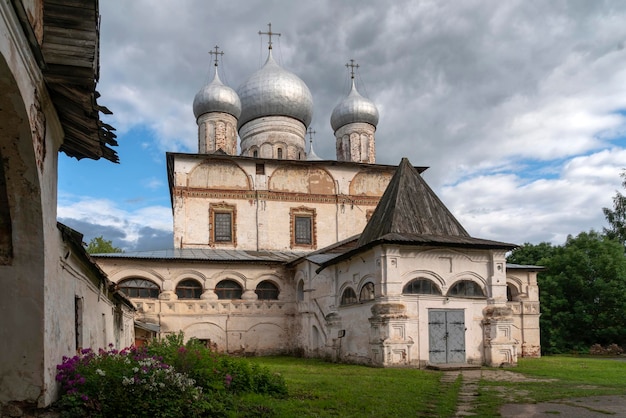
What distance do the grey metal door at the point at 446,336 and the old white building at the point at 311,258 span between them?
28mm

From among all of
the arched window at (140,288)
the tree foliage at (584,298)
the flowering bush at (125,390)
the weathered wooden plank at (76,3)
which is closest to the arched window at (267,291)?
the arched window at (140,288)

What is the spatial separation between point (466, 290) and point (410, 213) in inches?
98.0

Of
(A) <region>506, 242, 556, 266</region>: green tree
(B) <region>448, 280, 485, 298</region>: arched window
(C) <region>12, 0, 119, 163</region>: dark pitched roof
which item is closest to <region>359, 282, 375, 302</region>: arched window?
(B) <region>448, 280, 485, 298</region>: arched window

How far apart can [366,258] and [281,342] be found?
23.9 feet

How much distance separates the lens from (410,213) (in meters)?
16.5

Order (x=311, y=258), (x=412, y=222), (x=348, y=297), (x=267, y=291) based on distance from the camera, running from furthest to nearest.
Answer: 1. (x=267, y=291)
2. (x=311, y=258)
3. (x=348, y=297)
4. (x=412, y=222)

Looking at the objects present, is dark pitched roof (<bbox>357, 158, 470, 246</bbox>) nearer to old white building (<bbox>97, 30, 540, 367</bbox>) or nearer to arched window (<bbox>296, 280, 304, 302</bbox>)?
old white building (<bbox>97, 30, 540, 367</bbox>)

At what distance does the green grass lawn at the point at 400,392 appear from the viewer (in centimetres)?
789

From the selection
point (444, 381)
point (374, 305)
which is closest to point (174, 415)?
point (444, 381)

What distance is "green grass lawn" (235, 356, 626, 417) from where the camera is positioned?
789 cm

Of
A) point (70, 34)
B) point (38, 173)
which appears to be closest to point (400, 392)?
point (38, 173)

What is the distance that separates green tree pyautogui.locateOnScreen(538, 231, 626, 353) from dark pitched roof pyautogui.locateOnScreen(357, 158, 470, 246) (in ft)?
32.1

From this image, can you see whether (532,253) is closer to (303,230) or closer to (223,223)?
(303,230)

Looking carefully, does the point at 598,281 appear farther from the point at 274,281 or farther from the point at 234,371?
the point at 234,371
